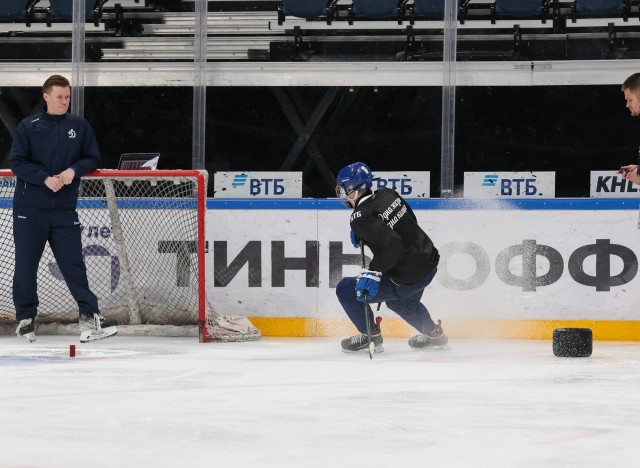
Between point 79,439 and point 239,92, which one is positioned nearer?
point 79,439

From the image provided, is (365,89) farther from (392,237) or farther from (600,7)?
(392,237)

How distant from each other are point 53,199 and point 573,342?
8.91ft

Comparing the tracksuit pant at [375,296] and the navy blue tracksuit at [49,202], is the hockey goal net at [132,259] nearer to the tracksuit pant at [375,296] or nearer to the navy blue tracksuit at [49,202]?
the navy blue tracksuit at [49,202]

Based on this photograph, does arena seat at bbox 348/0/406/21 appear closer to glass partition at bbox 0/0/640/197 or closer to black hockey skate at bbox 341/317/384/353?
glass partition at bbox 0/0/640/197

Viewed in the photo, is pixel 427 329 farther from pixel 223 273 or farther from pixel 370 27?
pixel 370 27

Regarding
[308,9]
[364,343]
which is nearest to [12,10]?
[308,9]

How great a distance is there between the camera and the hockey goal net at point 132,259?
6375 mm

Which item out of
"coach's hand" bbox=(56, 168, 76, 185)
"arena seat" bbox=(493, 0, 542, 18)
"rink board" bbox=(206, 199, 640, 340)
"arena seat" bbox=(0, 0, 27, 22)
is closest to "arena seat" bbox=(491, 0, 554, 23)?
"arena seat" bbox=(493, 0, 542, 18)

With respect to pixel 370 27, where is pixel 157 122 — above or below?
below

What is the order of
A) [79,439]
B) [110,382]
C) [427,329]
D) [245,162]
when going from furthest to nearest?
[245,162], [427,329], [110,382], [79,439]

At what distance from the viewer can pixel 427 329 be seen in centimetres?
561

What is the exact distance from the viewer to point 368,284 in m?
5.07

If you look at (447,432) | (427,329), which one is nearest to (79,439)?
(447,432)

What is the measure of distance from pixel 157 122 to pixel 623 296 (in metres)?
4.01
